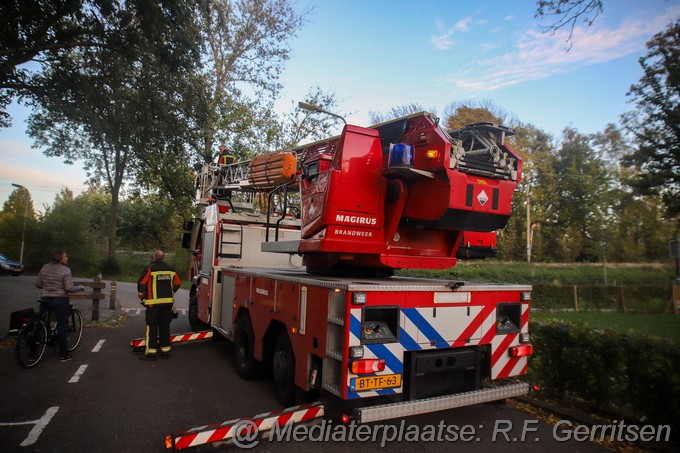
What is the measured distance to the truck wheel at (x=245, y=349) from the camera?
256 inches

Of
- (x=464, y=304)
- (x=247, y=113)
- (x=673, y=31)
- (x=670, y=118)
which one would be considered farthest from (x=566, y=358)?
(x=247, y=113)

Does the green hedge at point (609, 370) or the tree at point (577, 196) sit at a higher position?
the tree at point (577, 196)

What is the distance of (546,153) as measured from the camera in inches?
1588

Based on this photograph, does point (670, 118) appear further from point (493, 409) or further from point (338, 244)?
point (338, 244)

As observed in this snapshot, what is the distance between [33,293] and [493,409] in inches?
695

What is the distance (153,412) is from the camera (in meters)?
5.25

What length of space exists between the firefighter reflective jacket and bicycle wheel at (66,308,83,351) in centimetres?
170

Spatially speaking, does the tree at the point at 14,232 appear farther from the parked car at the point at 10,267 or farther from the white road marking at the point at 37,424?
the white road marking at the point at 37,424

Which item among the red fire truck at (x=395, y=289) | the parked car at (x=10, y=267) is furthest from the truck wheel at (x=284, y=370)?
the parked car at (x=10, y=267)

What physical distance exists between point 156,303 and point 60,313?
155 centimetres

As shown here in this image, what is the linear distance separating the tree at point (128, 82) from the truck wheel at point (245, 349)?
650cm

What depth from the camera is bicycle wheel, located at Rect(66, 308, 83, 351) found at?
834 centimetres

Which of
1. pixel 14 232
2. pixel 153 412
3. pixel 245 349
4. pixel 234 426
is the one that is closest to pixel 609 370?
pixel 234 426

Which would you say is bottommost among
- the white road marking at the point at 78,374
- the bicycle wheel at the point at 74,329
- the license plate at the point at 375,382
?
the white road marking at the point at 78,374
